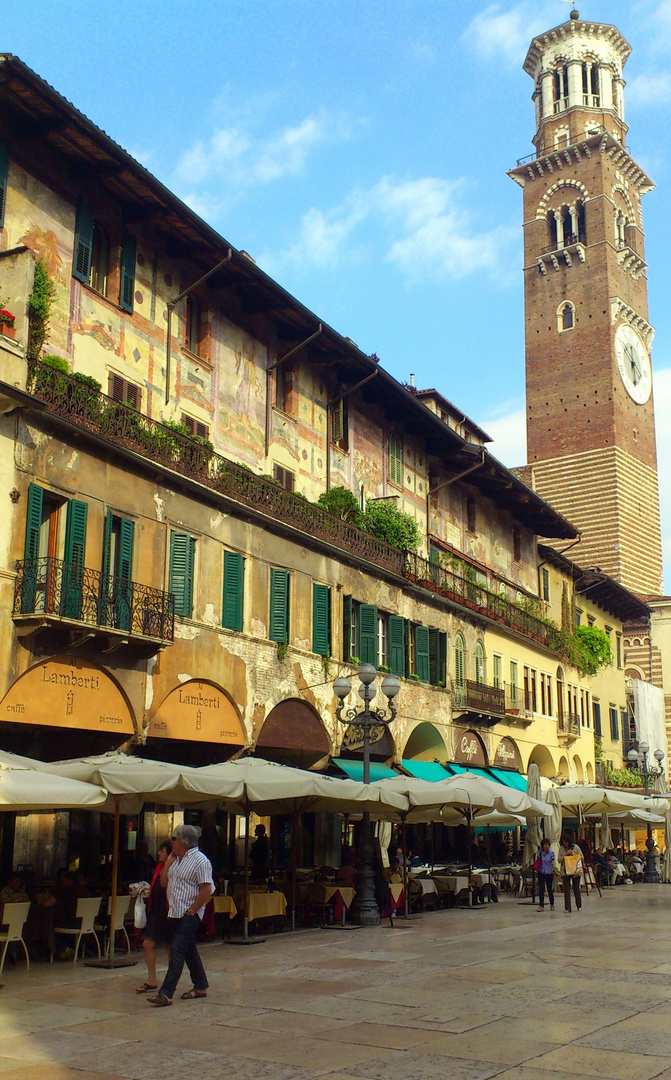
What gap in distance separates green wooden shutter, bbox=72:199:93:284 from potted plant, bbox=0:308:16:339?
273cm

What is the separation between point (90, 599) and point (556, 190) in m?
67.2

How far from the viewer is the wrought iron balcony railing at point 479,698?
3294 cm

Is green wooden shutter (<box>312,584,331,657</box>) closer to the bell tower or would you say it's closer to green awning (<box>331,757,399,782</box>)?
green awning (<box>331,757,399,782</box>)

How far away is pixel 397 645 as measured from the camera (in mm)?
29406

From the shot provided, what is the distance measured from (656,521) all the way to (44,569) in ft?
200

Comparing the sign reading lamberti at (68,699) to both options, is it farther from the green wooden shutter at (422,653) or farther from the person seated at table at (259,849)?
the green wooden shutter at (422,653)

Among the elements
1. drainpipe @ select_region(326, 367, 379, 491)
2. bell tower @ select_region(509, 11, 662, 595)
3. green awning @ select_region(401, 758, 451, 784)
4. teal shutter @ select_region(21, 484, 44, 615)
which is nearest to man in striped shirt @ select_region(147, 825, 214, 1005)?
teal shutter @ select_region(21, 484, 44, 615)

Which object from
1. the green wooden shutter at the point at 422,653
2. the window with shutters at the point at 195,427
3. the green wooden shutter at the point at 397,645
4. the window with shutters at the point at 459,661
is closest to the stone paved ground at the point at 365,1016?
the window with shutters at the point at 195,427

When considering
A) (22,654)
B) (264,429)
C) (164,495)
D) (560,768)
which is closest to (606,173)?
(560,768)

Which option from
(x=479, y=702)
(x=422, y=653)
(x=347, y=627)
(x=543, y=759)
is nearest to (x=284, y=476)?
(x=347, y=627)

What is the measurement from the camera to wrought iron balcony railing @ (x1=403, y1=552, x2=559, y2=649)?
3144 cm

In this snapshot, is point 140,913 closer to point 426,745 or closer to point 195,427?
point 195,427

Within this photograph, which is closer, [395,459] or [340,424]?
[340,424]

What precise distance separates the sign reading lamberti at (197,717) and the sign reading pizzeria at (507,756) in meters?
15.9
